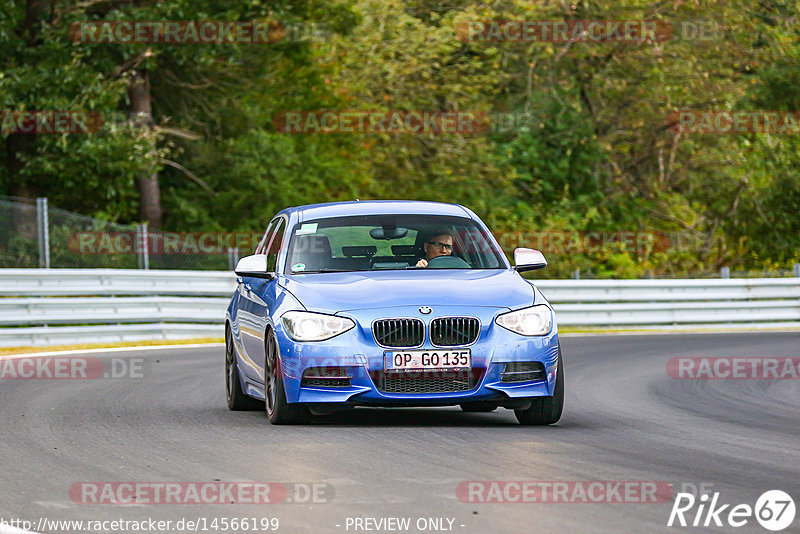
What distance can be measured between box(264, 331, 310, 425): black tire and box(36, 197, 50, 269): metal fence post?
12165 mm

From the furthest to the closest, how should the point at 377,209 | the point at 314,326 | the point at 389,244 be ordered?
the point at 377,209 → the point at 389,244 → the point at 314,326

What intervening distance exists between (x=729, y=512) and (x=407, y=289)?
3.76m

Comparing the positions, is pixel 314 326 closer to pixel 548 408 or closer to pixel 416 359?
pixel 416 359

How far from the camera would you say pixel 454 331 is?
9680 mm

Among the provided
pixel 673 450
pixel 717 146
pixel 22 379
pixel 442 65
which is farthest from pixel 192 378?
pixel 717 146

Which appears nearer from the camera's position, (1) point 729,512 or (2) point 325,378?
(1) point 729,512

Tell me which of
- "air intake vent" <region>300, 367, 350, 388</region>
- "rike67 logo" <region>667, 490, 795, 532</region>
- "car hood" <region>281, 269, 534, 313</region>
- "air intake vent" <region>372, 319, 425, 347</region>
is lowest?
"air intake vent" <region>300, 367, 350, 388</region>

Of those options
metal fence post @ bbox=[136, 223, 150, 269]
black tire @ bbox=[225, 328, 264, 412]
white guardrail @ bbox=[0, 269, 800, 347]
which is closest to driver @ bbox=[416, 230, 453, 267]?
black tire @ bbox=[225, 328, 264, 412]

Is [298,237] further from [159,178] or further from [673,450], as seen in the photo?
[159,178]

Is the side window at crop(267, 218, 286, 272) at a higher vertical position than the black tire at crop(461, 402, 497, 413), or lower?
higher

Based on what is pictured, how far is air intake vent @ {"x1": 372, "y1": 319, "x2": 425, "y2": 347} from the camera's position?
9.64 meters

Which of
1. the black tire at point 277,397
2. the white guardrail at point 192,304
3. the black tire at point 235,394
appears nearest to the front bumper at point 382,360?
the black tire at point 277,397

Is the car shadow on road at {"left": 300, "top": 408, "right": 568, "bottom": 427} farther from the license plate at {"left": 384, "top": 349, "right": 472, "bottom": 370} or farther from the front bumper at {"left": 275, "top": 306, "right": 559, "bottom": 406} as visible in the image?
the license plate at {"left": 384, "top": 349, "right": 472, "bottom": 370}

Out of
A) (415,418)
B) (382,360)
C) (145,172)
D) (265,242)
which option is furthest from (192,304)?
(382,360)
